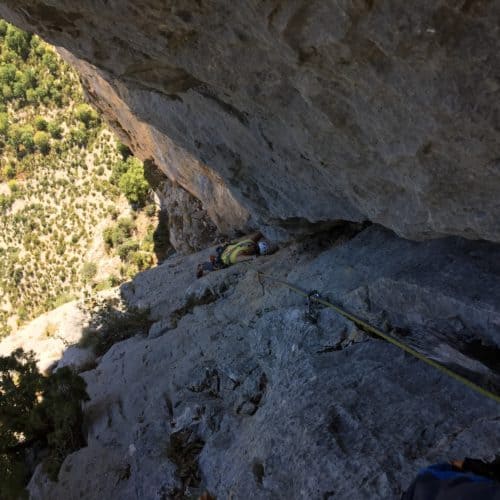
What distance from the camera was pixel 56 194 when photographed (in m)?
33.2

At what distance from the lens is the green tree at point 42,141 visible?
35.7m

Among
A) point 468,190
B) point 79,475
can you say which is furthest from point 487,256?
point 79,475

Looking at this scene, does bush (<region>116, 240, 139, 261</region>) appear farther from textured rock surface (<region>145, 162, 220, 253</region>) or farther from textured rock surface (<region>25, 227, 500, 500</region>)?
textured rock surface (<region>25, 227, 500, 500</region>)

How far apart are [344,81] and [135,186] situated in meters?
26.1

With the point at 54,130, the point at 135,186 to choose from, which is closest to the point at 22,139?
the point at 54,130

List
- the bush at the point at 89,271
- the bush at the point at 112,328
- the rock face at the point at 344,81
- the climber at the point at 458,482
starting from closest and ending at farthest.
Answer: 1. the climber at the point at 458,482
2. the rock face at the point at 344,81
3. the bush at the point at 112,328
4. the bush at the point at 89,271

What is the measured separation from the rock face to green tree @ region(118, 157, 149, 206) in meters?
22.6

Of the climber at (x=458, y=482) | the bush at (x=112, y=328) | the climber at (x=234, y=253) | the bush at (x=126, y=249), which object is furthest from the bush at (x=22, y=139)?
the climber at (x=458, y=482)

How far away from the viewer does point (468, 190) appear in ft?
11.9

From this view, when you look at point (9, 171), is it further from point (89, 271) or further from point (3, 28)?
point (3, 28)

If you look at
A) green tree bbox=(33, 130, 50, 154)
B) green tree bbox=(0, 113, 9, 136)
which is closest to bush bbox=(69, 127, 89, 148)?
green tree bbox=(33, 130, 50, 154)

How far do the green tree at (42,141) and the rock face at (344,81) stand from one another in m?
33.8

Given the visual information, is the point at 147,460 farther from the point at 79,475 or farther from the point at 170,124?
the point at 170,124

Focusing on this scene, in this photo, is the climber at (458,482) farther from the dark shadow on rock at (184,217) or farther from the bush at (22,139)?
the bush at (22,139)
